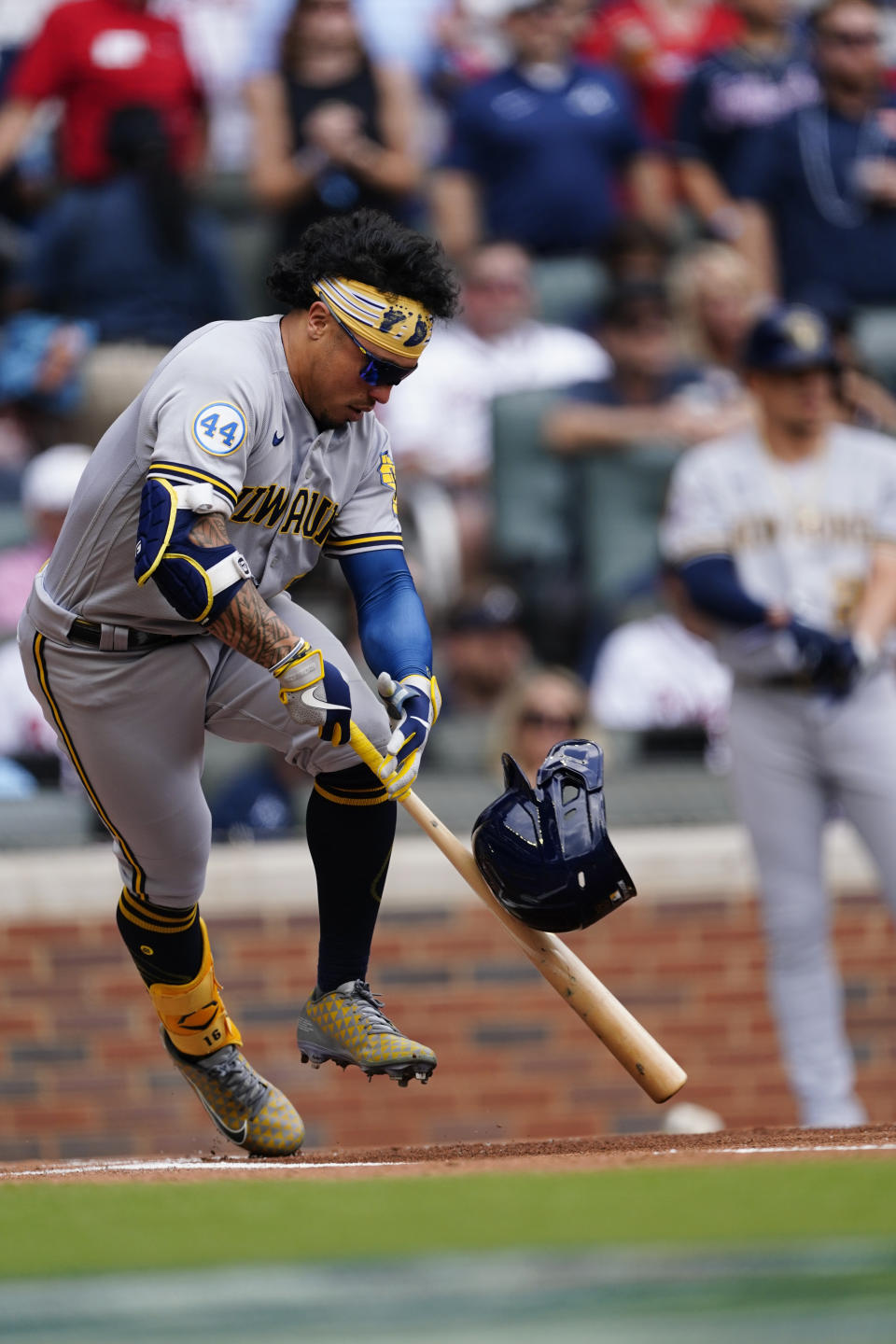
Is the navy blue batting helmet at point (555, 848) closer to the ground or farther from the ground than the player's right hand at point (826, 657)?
farther from the ground

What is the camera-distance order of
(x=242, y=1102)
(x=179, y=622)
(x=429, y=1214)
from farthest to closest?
(x=242, y=1102) < (x=179, y=622) < (x=429, y=1214)

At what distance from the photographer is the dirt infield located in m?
3.86

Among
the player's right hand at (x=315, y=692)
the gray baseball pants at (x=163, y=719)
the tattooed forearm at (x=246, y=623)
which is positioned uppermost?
the tattooed forearm at (x=246, y=623)

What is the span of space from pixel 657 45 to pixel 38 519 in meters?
4.13

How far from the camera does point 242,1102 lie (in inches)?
179

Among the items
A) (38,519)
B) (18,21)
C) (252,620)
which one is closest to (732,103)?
(18,21)

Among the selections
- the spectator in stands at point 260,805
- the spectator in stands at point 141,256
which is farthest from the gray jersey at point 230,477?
the spectator in stands at point 141,256

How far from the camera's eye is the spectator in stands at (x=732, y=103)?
8.51 meters

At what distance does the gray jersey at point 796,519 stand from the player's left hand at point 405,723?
1.76 meters

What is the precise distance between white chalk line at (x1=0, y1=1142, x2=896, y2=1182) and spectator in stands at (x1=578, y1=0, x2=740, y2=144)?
19.7ft

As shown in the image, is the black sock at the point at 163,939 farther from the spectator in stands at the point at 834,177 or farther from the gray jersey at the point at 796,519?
the spectator in stands at the point at 834,177

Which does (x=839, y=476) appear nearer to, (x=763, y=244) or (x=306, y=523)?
(x=306, y=523)

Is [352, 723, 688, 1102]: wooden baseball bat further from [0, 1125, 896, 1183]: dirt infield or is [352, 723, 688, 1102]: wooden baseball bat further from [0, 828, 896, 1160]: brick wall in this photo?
[0, 828, 896, 1160]: brick wall

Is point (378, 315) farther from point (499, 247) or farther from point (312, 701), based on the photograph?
point (499, 247)
